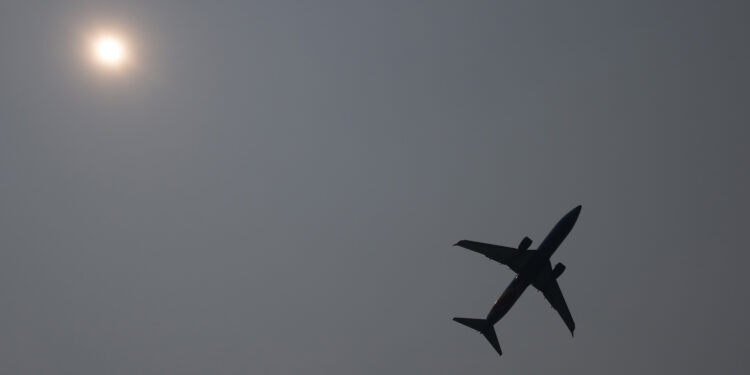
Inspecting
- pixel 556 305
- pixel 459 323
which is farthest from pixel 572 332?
pixel 459 323

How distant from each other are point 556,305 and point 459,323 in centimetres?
1311

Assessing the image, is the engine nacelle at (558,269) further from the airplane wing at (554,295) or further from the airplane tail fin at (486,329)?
the airplane tail fin at (486,329)

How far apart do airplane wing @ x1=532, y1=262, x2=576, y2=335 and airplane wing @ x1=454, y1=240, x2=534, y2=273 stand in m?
5.56

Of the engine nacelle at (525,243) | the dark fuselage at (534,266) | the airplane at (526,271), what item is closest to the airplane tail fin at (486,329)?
the airplane at (526,271)

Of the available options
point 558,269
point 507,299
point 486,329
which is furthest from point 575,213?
point 486,329

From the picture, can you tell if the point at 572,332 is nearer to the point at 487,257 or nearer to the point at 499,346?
the point at 499,346

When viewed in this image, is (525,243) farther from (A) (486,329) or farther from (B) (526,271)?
(A) (486,329)

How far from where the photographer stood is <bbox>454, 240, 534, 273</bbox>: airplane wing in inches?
Result: 3034

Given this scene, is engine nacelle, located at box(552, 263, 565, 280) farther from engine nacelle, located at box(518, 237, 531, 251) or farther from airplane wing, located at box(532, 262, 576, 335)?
engine nacelle, located at box(518, 237, 531, 251)

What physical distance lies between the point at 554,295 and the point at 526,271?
9172 millimetres

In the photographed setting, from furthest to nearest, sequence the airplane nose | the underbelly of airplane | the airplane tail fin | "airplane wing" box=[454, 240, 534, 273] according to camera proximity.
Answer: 1. the airplane tail fin
2. the underbelly of airplane
3. "airplane wing" box=[454, 240, 534, 273]
4. the airplane nose

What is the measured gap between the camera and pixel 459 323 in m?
82.4

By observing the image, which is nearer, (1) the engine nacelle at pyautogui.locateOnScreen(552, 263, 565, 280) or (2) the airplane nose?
(2) the airplane nose

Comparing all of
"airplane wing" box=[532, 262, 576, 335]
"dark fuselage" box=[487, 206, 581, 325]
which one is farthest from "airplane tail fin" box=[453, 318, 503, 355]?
"airplane wing" box=[532, 262, 576, 335]
